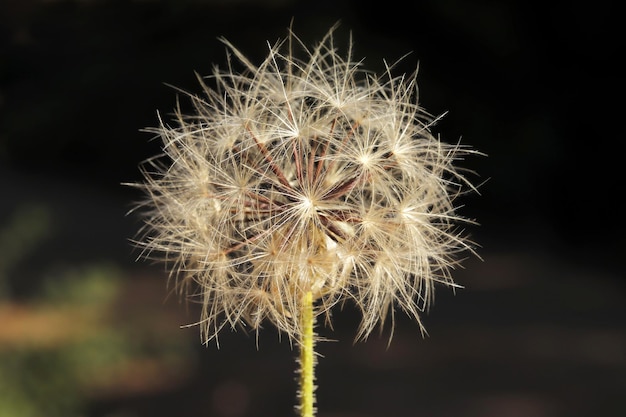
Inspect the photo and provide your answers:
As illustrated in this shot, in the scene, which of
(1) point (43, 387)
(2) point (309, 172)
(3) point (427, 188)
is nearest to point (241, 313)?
(2) point (309, 172)

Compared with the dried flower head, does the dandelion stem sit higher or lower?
lower

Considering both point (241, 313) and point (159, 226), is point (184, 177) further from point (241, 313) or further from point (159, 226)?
point (241, 313)

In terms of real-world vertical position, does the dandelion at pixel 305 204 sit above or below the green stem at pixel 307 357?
above

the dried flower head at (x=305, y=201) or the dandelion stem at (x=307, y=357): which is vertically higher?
the dried flower head at (x=305, y=201)

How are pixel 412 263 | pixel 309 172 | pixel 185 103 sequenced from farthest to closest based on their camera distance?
pixel 185 103, pixel 412 263, pixel 309 172

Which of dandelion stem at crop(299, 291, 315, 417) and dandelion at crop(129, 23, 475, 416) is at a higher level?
dandelion at crop(129, 23, 475, 416)

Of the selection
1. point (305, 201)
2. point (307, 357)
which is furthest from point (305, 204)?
point (307, 357)
